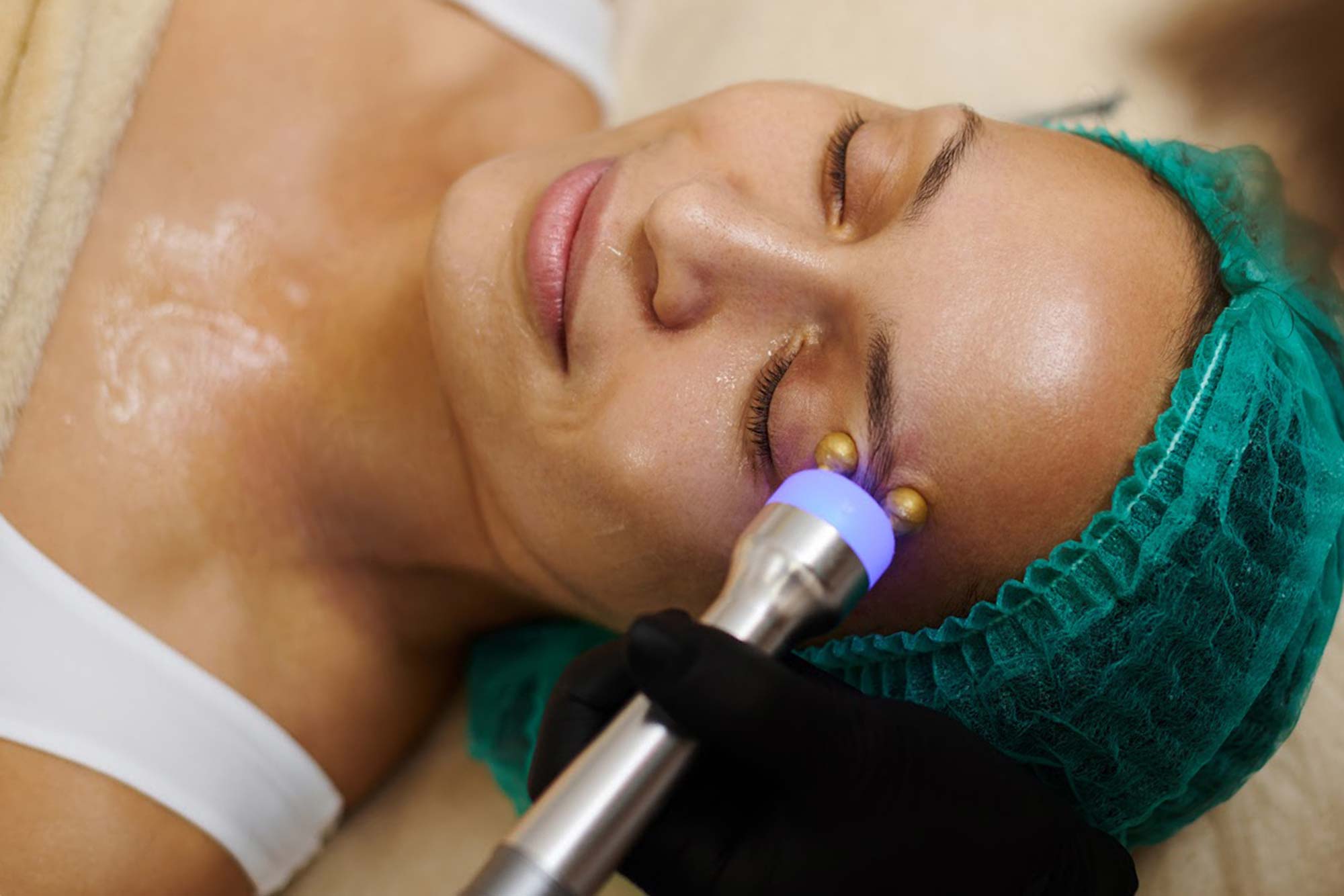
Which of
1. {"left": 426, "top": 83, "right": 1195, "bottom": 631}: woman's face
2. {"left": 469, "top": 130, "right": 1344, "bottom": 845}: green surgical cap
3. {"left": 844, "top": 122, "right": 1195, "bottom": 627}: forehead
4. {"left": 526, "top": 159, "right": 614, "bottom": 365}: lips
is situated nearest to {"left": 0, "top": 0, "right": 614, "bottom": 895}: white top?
{"left": 426, "top": 83, "right": 1195, "bottom": 631}: woman's face

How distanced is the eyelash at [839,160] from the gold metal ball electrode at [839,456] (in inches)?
8.4

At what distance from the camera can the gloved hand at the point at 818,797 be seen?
2.39ft

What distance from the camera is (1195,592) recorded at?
0.89 m

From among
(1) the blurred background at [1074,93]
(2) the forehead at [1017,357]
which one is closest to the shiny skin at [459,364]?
(2) the forehead at [1017,357]

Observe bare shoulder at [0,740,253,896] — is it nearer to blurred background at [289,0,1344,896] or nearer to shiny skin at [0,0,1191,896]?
shiny skin at [0,0,1191,896]

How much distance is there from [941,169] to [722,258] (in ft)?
0.66

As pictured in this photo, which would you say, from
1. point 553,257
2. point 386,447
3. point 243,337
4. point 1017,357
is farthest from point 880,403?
point 243,337

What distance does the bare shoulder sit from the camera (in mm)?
986

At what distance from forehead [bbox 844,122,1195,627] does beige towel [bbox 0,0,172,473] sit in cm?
80

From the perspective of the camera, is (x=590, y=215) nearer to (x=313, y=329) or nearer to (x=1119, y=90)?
(x=313, y=329)

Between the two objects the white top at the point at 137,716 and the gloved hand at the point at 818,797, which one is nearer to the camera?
the gloved hand at the point at 818,797

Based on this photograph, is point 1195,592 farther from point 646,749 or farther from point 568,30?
point 568,30

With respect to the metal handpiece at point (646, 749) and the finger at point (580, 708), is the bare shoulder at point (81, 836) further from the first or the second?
the metal handpiece at point (646, 749)

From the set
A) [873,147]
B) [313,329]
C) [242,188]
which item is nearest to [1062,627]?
[873,147]
